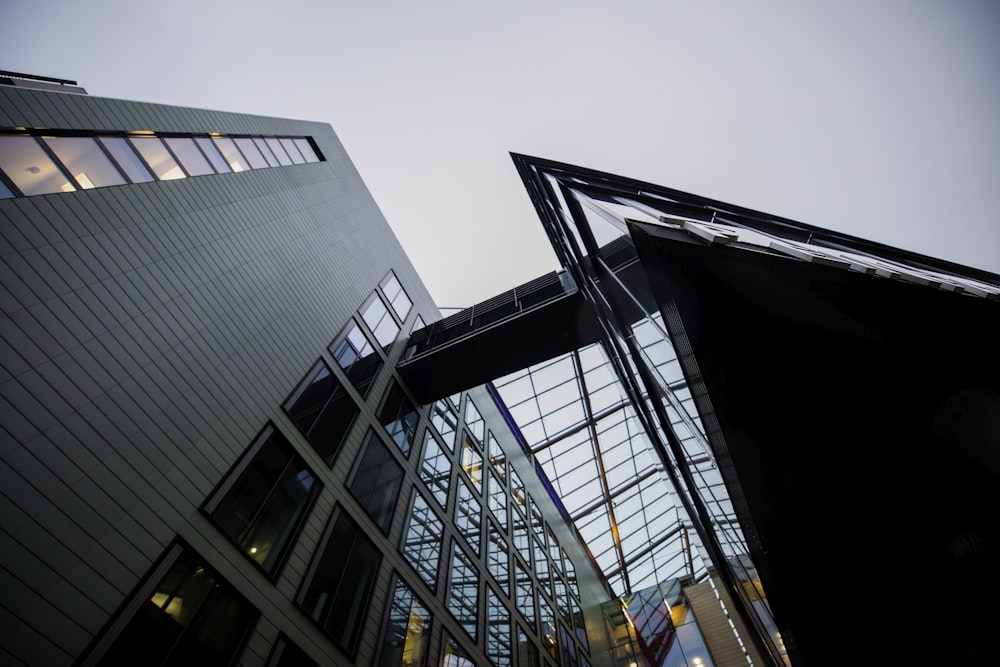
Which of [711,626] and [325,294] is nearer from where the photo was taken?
[325,294]

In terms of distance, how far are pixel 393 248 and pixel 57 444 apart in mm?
15516

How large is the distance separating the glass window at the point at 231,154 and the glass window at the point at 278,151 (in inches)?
81.3

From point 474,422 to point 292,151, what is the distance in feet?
47.5

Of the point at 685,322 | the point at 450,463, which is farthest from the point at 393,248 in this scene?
the point at 685,322

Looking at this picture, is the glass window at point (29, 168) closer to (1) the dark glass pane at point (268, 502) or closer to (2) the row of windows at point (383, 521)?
(2) the row of windows at point (383, 521)

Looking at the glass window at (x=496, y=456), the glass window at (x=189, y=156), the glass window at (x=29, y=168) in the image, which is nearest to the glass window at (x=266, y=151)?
the glass window at (x=189, y=156)

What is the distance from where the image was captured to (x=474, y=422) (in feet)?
75.5

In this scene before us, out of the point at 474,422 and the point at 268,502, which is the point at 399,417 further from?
the point at 474,422

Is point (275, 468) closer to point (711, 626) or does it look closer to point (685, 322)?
point (685, 322)

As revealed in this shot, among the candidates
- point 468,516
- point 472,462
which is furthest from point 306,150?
point 468,516

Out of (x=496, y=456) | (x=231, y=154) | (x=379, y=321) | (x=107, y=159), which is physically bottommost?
(x=107, y=159)

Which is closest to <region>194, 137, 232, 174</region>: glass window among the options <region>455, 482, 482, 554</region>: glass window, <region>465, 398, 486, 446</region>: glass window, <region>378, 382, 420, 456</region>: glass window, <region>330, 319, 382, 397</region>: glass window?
<region>330, 319, 382, 397</region>: glass window

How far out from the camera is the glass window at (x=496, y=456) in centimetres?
2368

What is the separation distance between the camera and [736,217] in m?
9.70
